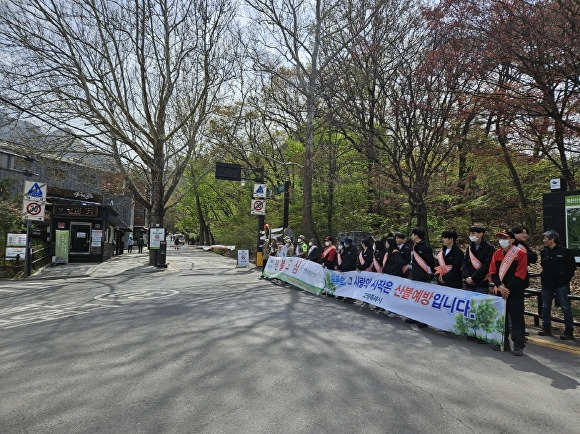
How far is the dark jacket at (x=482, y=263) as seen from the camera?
715 centimetres

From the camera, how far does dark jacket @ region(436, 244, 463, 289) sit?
7891 mm

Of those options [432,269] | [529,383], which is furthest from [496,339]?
[432,269]

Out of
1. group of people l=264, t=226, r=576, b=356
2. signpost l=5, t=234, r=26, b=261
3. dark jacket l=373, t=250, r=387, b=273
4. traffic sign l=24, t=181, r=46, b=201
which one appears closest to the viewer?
group of people l=264, t=226, r=576, b=356

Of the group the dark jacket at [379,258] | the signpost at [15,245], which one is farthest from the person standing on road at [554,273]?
the signpost at [15,245]

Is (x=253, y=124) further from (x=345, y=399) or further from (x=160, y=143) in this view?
(x=345, y=399)

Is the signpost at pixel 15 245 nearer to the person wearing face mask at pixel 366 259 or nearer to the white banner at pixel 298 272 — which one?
the white banner at pixel 298 272

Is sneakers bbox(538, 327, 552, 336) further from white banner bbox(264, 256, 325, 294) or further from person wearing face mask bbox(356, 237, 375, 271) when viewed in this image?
white banner bbox(264, 256, 325, 294)

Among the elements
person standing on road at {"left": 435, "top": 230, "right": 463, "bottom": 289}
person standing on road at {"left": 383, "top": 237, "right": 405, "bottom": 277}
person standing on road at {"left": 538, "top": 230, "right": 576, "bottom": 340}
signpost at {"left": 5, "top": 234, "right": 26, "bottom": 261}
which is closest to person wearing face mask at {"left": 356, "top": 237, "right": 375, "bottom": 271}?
person standing on road at {"left": 383, "top": 237, "right": 405, "bottom": 277}

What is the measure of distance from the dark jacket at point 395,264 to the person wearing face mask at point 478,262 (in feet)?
6.77

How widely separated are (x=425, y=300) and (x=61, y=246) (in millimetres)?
19003

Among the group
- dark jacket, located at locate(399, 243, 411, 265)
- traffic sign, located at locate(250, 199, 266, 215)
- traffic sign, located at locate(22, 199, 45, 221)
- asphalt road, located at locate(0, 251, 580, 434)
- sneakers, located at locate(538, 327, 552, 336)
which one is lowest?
sneakers, located at locate(538, 327, 552, 336)

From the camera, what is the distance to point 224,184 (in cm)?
4150

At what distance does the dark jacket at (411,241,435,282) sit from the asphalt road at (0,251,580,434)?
109 cm

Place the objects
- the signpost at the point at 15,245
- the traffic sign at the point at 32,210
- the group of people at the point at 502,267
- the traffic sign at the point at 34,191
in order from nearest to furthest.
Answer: the group of people at the point at 502,267, the traffic sign at the point at 32,210, the traffic sign at the point at 34,191, the signpost at the point at 15,245
